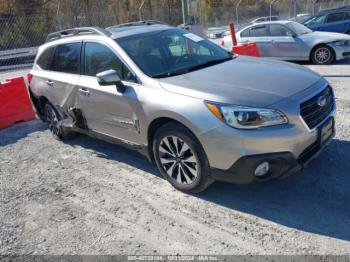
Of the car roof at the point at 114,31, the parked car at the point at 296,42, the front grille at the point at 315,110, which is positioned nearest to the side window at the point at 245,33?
the parked car at the point at 296,42

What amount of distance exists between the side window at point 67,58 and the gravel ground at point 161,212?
140cm

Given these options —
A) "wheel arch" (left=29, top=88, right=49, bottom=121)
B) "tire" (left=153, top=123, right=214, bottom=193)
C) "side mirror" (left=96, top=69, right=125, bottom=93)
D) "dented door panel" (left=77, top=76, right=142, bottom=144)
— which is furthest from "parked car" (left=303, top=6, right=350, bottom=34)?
"tire" (left=153, top=123, right=214, bottom=193)

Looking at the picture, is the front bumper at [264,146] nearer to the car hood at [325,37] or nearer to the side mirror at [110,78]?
the side mirror at [110,78]

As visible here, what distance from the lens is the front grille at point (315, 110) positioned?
3.40m

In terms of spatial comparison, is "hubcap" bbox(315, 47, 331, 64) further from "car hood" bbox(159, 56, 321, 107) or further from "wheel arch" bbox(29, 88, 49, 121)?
"wheel arch" bbox(29, 88, 49, 121)

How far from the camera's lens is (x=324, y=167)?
13.7 ft

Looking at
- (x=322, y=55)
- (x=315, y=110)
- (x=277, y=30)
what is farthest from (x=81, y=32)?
(x=322, y=55)

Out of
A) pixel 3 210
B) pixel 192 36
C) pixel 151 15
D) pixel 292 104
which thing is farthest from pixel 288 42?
pixel 151 15

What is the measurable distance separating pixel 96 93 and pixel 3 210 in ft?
5.81

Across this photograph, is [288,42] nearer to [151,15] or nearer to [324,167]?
[324,167]

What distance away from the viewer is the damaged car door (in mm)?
4172

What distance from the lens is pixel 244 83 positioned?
365cm

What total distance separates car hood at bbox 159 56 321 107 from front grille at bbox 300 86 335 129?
0.51ft

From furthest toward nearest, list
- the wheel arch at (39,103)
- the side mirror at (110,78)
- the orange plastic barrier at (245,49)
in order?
1. the orange plastic barrier at (245,49)
2. the wheel arch at (39,103)
3. the side mirror at (110,78)
